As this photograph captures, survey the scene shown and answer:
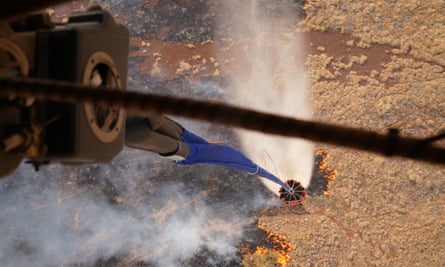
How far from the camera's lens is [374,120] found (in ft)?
8.89

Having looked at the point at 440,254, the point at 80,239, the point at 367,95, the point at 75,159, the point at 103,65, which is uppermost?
the point at 103,65

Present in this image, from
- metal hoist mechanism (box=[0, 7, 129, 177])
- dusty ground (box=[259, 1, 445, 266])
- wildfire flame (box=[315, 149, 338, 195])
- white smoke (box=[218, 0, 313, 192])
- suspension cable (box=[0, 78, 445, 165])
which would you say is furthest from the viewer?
white smoke (box=[218, 0, 313, 192])

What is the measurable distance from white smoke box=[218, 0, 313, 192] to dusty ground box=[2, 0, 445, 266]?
0.30ft

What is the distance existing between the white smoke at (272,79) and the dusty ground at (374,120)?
0.30ft

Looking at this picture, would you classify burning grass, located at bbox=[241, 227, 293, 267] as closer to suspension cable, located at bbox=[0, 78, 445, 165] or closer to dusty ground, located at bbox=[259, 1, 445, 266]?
dusty ground, located at bbox=[259, 1, 445, 266]

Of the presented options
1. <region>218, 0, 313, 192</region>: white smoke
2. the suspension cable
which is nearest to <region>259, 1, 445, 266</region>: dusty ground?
<region>218, 0, 313, 192</region>: white smoke

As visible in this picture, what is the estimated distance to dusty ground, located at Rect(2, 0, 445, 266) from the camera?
2615 mm

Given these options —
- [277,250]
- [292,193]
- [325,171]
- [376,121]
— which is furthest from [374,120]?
[277,250]

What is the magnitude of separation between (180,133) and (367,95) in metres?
1.46

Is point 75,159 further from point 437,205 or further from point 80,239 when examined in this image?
point 437,205

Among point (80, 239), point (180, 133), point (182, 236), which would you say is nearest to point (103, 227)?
point (80, 239)

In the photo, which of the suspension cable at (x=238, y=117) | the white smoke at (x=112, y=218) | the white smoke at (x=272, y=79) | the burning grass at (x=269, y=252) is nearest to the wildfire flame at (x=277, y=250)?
the burning grass at (x=269, y=252)

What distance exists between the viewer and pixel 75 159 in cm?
106

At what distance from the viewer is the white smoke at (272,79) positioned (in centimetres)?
282
